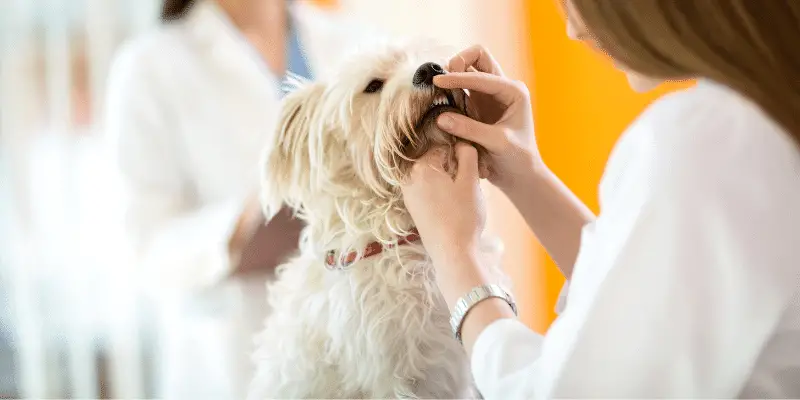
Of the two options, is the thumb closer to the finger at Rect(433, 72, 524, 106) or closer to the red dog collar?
the finger at Rect(433, 72, 524, 106)

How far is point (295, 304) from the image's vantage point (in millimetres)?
1183

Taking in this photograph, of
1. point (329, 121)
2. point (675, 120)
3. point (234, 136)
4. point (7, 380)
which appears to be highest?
point (675, 120)

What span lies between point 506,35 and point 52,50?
4.87ft

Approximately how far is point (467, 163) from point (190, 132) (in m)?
0.80

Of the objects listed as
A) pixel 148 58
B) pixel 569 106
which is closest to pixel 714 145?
pixel 148 58

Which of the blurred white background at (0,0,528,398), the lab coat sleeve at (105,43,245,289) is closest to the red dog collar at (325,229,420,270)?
the lab coat sleeve at (105,43,245,289)

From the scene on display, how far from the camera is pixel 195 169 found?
157 cm

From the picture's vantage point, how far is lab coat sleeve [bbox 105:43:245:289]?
146cm

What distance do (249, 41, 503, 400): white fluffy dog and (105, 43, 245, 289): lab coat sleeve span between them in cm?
27

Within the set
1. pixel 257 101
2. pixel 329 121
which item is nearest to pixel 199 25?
pixel 257 101

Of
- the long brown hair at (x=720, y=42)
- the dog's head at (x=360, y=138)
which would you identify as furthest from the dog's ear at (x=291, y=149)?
the long brown hair at (x=720, y=42)

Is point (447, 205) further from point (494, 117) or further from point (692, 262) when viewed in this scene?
point (692, 262)

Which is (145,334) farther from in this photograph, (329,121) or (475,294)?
(475,294)

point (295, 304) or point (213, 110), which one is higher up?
point (213, 110)
